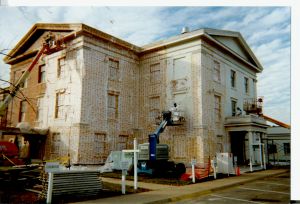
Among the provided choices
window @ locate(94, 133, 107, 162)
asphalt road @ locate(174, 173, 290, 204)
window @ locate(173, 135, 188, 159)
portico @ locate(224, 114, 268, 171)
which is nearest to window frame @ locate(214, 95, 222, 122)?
portico @ locate(224, 114, 268, 171)

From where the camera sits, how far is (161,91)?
22.0 meters

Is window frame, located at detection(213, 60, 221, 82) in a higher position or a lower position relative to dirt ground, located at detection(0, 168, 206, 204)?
higher

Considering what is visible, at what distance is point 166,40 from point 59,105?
8.97 meters

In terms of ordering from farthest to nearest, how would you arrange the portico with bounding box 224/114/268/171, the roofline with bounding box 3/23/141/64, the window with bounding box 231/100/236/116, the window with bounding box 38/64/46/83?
the window with bounding box 231/100/236/116
the window with bounding box 38/64/46/83
the portico with bounding box 224/114/268/171
the roofline with bounding box 3/23/141/64

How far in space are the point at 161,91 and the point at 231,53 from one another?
6.57 meters

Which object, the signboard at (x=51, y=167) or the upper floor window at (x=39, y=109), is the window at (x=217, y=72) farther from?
the signboard at (x=51, y=167)

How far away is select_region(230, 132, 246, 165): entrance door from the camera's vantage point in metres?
24.2

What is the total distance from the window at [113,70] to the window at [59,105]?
3.57 meters

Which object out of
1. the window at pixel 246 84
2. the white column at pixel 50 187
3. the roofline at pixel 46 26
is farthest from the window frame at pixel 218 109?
the white column at pixel 50 187

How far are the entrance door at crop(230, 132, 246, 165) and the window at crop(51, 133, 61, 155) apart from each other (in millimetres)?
13236

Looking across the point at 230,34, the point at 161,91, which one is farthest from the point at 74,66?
the point at 230,34

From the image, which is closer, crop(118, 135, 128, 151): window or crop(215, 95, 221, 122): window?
crop(118, 135, 128, 151): window

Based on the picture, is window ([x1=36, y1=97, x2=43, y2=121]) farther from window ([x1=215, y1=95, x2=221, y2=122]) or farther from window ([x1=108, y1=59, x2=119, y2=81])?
window ([x1=215, y1=95, x2=221, y2=122])

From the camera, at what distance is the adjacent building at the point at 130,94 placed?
1938 cm
